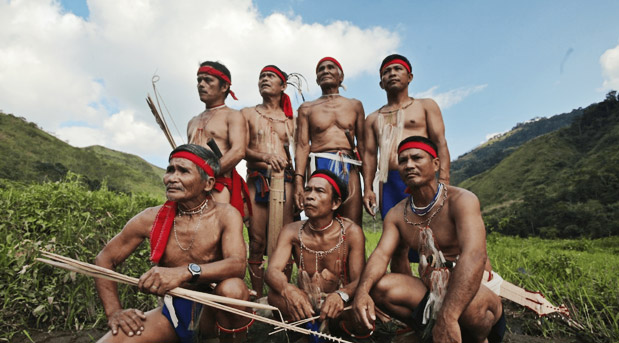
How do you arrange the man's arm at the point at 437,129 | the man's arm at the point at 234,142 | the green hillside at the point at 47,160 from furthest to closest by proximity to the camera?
the green hillside at the point at 47,160 < the man's arm at the point at 437,129 < the man's arm at the point at 234,142

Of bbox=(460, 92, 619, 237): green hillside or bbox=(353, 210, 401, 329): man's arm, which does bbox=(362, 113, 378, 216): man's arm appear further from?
bbox=(460, 92, 619, 237): green hillside

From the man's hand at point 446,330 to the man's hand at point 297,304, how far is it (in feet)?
2.79

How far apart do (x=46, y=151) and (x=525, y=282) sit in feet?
157

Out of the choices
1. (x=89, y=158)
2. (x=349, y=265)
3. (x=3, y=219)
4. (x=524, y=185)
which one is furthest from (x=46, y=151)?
(x=524, y=185)

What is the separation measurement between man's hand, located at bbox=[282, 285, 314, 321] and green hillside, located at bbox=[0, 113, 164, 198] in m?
32.9

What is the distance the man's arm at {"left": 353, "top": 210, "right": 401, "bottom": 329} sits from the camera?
2.52 metres

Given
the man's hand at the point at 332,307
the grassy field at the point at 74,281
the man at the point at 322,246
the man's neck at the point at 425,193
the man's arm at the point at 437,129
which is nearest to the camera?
the man's hand at the point at 332,307

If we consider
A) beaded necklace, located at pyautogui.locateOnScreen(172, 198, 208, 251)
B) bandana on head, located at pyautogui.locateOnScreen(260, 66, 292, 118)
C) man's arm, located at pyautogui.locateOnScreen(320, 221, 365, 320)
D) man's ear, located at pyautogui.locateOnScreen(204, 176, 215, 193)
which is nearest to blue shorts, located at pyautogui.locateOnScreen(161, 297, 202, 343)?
beaded necklace, located at pyautogui.locateOnScreen(172, 198, 208, 251)

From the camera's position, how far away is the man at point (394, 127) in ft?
12.8

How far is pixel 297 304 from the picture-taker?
106 inches

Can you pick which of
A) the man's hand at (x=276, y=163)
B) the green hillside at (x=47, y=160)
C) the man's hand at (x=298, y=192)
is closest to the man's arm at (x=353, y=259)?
the man's hand at (x=298, y=192)

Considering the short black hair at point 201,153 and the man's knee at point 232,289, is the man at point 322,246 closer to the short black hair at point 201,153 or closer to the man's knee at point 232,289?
the man's knee at point 232,289

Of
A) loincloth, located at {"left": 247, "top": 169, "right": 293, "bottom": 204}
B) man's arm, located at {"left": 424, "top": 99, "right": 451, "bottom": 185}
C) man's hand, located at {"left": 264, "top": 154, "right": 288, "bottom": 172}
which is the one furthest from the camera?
loincloth, located at {"left": 247, "top": 169, "right": 293, "bottom": 204}

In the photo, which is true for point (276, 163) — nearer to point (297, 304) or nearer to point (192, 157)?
point (192, 157)
